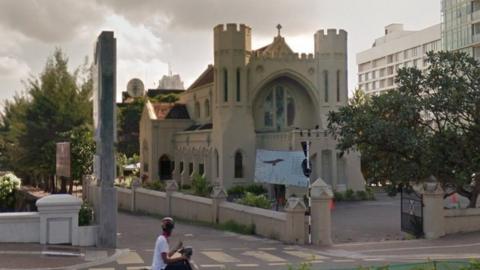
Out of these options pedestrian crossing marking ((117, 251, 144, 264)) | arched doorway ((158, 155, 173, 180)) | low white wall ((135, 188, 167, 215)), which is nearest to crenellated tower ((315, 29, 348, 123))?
arched doorway ((158, 155, 173, 180))

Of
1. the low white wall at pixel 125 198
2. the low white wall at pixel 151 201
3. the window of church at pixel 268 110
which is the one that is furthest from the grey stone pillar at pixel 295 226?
the window of church at pixel 268 110

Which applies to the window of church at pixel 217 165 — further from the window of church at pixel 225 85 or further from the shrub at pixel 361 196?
the shrub at pixel 361 196

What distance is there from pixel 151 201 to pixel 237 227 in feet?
31.9

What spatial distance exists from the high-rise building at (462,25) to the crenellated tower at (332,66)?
85.1ft

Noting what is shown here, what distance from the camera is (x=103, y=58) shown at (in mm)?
18359

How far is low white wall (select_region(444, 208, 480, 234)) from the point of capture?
21984mm

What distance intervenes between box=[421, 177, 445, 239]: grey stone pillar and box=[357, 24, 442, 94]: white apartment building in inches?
3365

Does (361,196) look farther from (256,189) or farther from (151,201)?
(151,201)

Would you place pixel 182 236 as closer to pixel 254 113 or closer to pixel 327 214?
pixel 327 214

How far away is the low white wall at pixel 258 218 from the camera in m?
21.0

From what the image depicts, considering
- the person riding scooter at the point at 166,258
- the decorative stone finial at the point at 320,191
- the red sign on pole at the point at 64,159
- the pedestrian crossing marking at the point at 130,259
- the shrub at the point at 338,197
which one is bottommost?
the shrub at the point at 338,197

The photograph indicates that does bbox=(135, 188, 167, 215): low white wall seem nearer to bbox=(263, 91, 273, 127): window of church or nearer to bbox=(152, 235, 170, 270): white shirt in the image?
bbox=(263, 91, 273, 127): window of church

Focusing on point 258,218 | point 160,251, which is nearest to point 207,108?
point 258,218

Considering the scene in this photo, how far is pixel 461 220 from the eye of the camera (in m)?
22.2
